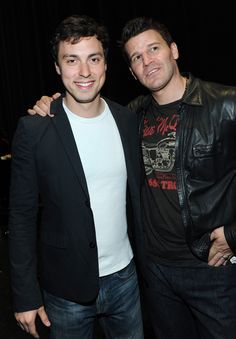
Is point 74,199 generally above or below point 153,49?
below

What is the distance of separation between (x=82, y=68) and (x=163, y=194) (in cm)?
68

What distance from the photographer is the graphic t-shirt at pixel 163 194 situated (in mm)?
1730

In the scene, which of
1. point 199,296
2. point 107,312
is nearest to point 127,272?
point 107,312

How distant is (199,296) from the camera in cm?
173

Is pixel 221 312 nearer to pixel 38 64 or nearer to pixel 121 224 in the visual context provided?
pixel 121 224

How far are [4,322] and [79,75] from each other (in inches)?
86.9

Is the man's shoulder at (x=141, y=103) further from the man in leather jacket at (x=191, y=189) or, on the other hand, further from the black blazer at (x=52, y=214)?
the black blazer at (x=52, y=214)

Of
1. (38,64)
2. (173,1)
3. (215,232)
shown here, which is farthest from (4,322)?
(38,64)

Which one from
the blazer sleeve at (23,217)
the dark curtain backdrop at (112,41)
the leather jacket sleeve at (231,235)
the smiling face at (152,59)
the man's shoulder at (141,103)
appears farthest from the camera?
the dark curtain backdrop at (112,41)

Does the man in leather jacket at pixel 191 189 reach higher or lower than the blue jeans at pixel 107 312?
higher

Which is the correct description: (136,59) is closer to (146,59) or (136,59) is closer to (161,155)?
(146,59)

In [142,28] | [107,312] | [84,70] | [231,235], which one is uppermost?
[142,28]

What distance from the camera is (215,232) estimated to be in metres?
1.69

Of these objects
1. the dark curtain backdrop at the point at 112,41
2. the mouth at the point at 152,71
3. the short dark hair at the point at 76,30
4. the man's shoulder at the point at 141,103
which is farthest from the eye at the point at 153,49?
A: the dark curtain backdrop at the point at 112,41
